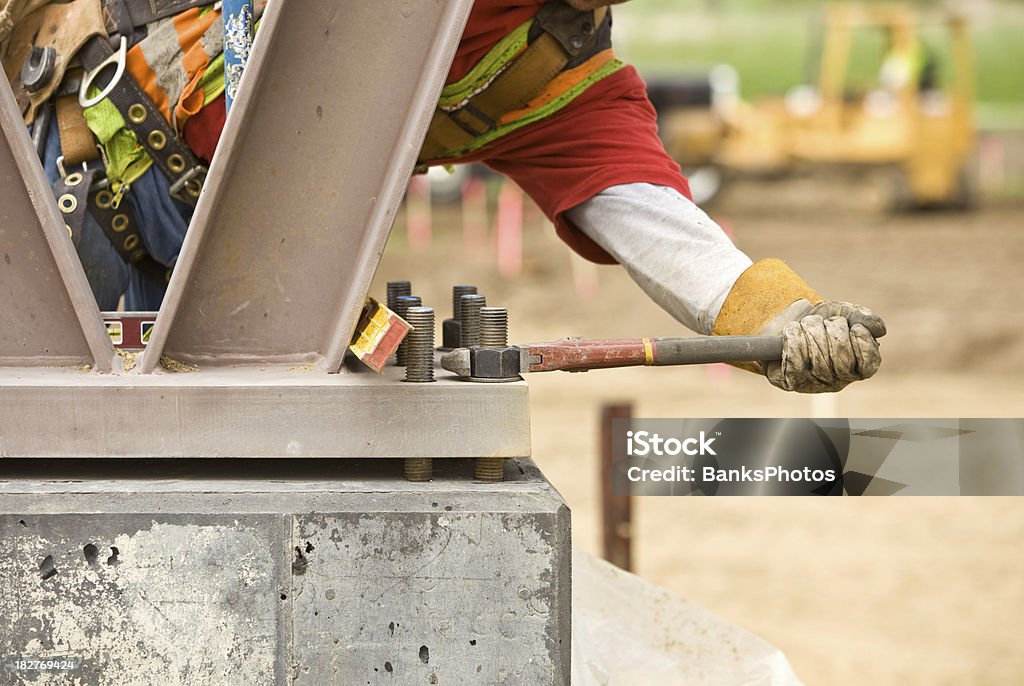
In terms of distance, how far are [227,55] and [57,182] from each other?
24.1 inches

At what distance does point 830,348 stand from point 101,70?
170 cm

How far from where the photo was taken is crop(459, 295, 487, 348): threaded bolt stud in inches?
90.0

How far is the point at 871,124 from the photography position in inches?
680

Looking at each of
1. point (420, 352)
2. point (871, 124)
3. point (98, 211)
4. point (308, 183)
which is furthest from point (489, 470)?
point (871, 124)

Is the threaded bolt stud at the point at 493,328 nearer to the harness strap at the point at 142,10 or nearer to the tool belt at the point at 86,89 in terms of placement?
the tool belt at the point at 86,89

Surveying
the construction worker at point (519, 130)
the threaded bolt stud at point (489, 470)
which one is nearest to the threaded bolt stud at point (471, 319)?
the threaded bolt stud at point (489, 470)

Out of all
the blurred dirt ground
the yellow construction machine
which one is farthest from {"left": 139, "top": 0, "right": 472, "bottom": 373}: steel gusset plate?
the yellow construction machine

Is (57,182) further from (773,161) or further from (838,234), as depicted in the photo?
(773,161)

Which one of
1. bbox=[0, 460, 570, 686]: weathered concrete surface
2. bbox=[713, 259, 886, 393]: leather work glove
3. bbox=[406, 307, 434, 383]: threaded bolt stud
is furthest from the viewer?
bbox=[713, 259, 886, 393]: leather work glove

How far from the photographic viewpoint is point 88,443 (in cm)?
214

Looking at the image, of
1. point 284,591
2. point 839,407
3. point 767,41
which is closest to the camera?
point 284,591

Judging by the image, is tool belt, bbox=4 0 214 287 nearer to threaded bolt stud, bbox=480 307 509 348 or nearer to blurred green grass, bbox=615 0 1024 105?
threaded bolt stud, bbox=480 307 509 348

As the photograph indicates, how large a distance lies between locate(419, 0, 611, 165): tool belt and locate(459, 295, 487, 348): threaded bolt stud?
22.4 inches

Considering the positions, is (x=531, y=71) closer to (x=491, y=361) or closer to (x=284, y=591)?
(x=491, y=361)
